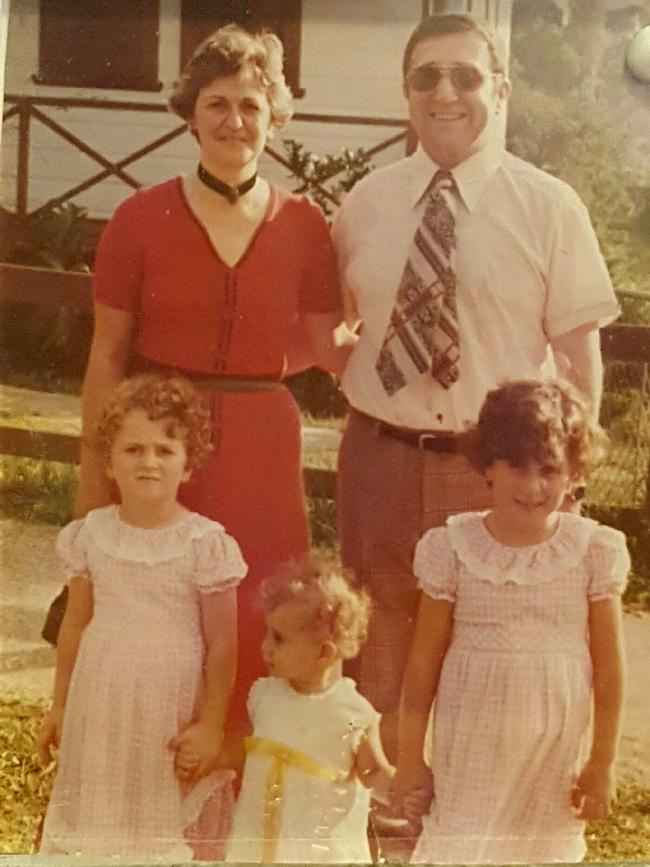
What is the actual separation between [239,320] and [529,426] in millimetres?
635

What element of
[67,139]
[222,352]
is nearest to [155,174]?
[67,139]

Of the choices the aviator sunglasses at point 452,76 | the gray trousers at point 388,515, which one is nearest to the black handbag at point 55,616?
the gray trousers at point 388,515

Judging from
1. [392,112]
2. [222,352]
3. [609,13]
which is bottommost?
[222,352]

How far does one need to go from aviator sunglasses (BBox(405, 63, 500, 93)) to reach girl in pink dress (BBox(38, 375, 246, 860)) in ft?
2.60

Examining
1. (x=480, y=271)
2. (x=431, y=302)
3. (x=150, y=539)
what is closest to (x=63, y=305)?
(x=150, y=539)

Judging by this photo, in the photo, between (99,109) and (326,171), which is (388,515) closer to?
(326,171)

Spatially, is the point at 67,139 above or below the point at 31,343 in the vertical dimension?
above

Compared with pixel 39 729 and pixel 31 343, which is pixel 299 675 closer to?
pixel 39 729

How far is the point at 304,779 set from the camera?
3092 millimetres

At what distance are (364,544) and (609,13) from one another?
1.23 metres

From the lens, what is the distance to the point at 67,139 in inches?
118

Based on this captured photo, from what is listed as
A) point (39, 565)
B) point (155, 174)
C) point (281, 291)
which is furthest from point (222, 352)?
point (39, 565)

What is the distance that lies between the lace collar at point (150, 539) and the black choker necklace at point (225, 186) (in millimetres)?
662

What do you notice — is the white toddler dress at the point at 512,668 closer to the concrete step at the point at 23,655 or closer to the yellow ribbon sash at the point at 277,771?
the yellow ribbon sash at the point at 277,771
